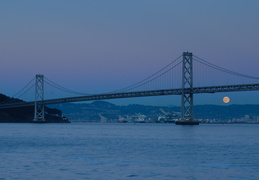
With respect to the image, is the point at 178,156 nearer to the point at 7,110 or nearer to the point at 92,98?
the point at 92,98

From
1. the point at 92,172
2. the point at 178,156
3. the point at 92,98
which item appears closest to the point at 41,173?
the point at 92,172

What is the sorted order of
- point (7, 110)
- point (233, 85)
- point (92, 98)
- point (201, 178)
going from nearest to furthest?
point (201, 178)
point (233, 85)
point (92, 98)
point (7, 110)

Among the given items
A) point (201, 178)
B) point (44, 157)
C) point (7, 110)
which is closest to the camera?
point (201, 178)

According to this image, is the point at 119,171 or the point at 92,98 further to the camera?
the point at 92,98

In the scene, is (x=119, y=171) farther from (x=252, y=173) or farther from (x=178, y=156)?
(x=178, y=156)

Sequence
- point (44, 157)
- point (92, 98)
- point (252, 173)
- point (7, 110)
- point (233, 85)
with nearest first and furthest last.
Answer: point (252, 173) < point (44, 157) < point (233, 85) < point (92, 98) < point (7, 110)

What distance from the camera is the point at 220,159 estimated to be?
2189 cm

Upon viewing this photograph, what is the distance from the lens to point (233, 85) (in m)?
70.0

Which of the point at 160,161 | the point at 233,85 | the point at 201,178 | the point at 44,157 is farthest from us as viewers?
the point at 233,85

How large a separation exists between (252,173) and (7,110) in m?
110

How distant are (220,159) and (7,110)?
105739mm

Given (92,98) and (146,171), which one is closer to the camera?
(146,171)

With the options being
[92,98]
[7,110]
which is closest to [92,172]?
[92,98]

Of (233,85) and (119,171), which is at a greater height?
(233,85)
